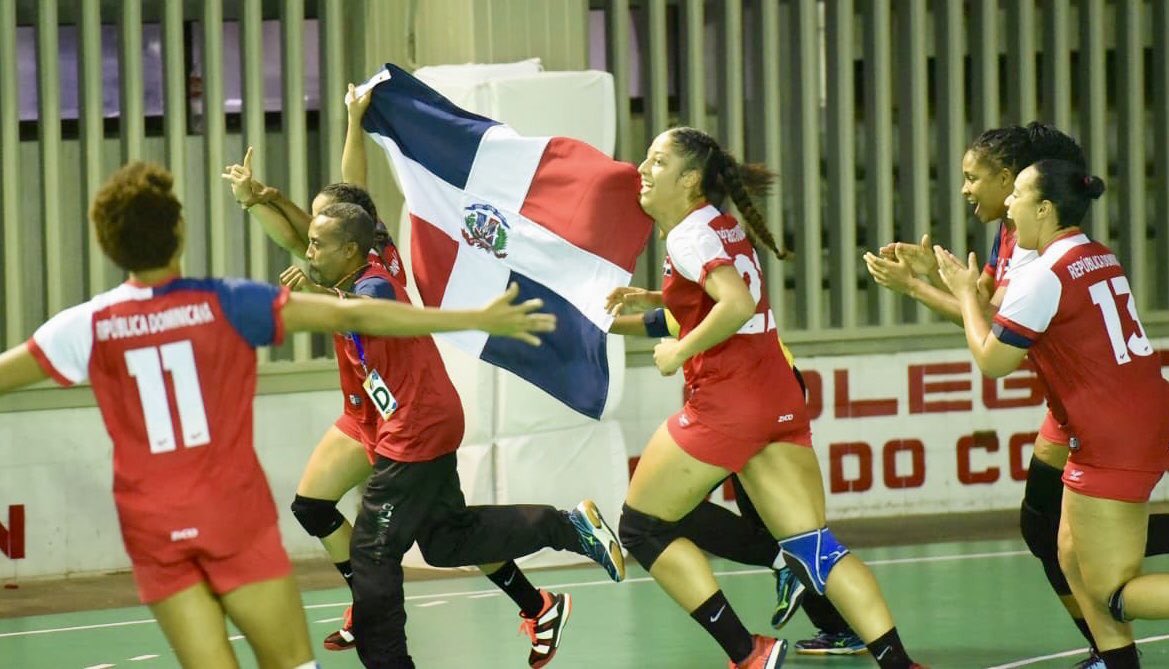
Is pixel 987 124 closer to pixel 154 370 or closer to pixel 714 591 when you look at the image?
pixel 714 591

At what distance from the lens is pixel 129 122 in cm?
941

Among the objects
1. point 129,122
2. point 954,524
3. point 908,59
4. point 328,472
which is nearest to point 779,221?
point 908,59

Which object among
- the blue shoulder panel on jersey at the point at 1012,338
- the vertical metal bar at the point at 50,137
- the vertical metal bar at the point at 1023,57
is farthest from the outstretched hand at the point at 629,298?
the vertical metal bar at the point at 1023,57

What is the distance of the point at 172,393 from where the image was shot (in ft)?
14.2

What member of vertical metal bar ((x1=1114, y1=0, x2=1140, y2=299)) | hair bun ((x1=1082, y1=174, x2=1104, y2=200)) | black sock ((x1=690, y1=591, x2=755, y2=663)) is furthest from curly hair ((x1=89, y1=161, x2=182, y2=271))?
vertical metal bar ((x1=1114, y1=0, x2=1140, y2=299))

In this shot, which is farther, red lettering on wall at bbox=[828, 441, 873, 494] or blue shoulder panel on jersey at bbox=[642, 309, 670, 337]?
red lettering on wall at bbox=[828, 441, 873, 494]

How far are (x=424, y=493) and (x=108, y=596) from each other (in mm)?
3239

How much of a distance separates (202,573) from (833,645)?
10.3ft

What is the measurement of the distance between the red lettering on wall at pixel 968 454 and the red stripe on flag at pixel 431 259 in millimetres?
4699

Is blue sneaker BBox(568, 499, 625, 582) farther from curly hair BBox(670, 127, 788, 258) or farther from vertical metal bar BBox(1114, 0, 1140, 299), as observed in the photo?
vertical metal bar BBox(1114, 0, 1140, 299)

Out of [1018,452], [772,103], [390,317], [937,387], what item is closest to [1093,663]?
[390,317]

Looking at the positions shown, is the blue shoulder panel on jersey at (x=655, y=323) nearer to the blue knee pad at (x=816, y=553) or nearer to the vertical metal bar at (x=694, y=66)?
the blue knee pad at (x=816, y=553)

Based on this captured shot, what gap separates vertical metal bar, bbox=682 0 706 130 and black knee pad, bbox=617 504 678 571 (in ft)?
15.0

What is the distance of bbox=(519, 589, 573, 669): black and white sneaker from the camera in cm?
671
